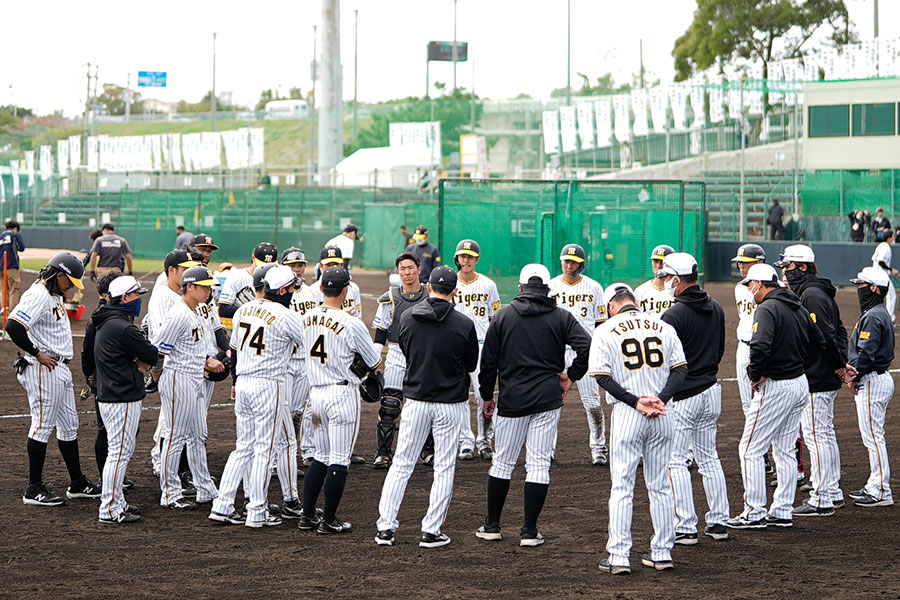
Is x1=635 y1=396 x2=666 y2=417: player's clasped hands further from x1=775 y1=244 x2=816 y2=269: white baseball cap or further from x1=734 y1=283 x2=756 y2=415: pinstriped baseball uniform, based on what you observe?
x1=775 y1=244 x2=816 y2=269: white baseball cap

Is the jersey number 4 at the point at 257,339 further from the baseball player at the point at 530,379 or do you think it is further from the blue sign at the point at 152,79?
the blue sign at the point at 152,79

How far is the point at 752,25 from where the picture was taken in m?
65.8

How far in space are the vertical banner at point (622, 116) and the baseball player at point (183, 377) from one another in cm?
4668

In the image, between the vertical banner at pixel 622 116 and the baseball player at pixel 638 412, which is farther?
the vertical banner at pixel 622 116

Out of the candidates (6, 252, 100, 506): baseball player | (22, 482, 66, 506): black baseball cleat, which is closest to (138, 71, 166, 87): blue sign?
(6, 252, 100, 506): baseball player

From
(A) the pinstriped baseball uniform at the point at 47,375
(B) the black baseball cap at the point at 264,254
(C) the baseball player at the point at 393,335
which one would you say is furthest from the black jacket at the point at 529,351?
(B) the black baseball cap at the point at 264,254

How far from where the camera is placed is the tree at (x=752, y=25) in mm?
65125

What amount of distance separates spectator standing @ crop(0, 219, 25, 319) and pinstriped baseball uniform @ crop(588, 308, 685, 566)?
17.3m

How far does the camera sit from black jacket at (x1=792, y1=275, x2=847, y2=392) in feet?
29.9

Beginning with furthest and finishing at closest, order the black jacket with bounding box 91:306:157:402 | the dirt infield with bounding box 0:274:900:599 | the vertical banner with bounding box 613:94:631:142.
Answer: the vertical banner with bounding box 613:94:631:142, the black jacket with bounding box 91:306:157:402, the dirt infield with bounding box 0:274:900:599

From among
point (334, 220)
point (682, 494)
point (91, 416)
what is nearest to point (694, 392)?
point (682, 494)

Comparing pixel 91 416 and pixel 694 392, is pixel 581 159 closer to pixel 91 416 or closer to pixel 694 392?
pixel 91 416

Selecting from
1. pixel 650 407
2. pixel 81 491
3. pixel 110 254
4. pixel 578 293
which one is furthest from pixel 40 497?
pixel 110 254

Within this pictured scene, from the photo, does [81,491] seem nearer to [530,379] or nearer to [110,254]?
[530,379]
